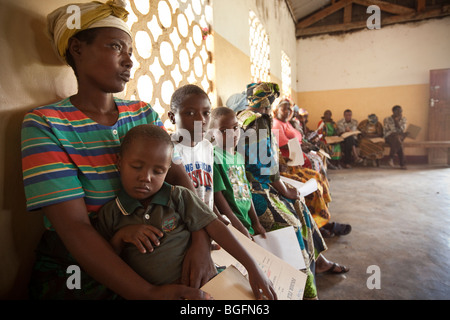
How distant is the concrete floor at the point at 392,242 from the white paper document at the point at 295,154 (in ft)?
2.83

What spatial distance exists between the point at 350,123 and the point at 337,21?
3307 millimetres

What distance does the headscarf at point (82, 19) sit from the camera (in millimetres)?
940

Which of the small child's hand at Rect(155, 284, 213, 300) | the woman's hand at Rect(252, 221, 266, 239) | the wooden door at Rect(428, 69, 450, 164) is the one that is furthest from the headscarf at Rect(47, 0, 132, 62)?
the wooden door at Rect(428, 69, 450, 164)

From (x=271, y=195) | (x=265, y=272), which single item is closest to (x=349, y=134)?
(x=271, y=195)

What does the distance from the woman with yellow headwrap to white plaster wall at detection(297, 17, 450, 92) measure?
885cm

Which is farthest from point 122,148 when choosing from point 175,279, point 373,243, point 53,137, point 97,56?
point 373,243

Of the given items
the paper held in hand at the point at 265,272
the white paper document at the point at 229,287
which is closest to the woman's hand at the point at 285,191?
the paper held in hand at the point at 265,272

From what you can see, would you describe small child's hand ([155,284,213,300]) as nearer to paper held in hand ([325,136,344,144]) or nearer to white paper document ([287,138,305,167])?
white paper document ([287,138,305,167])

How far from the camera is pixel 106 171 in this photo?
0.94 meters

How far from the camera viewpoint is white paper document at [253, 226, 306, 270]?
1.58m

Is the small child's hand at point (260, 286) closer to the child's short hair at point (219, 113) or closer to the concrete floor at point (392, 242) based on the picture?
the child's short hair at point (219, 113)

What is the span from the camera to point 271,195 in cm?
204

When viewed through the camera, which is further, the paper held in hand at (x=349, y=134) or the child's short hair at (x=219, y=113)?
the paper held in hand at (x=349, y=134)
